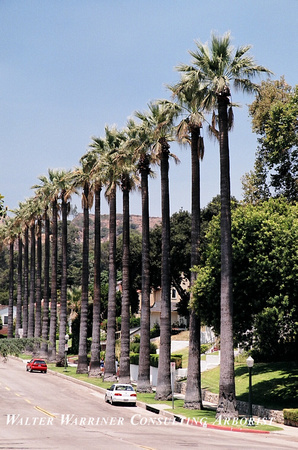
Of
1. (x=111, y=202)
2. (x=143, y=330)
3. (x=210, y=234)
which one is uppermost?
(x=111, y=202)

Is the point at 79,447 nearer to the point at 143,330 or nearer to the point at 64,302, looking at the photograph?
the point at 143,330

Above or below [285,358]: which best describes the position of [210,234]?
above

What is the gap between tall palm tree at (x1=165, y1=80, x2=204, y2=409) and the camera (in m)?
35.4

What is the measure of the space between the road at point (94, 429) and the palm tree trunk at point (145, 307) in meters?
3.24

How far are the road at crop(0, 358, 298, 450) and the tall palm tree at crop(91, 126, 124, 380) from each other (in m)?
7.77

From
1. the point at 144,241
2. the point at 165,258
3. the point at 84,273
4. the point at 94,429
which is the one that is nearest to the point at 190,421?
the point at 94,429

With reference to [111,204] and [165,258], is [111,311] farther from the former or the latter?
[165,258]

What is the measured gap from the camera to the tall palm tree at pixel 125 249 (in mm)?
46750

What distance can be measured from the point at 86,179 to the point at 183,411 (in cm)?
2880

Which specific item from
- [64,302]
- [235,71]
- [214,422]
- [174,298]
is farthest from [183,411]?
[174,298]

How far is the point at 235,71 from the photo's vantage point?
3372 cm

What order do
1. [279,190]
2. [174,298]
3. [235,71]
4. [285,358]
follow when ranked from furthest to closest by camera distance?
[174,298]
[279,190]
[285,358]
[235,71]

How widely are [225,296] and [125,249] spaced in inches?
691

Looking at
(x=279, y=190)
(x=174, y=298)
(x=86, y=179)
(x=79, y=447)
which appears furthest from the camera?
(x=174, y=298)
